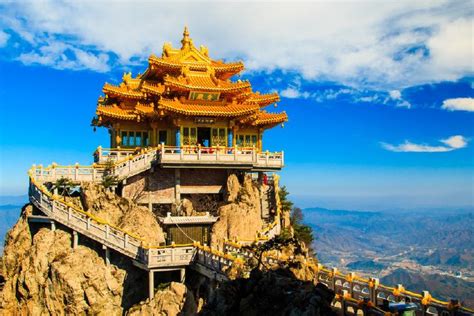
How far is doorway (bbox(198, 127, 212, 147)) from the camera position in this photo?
36.5 metres

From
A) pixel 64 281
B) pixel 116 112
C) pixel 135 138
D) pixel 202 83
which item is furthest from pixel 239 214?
pixel 116 112

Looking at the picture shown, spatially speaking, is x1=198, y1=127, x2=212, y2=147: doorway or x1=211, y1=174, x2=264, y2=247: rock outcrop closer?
x1=211, y1=174, x2=264, y2=247: rock outcrop

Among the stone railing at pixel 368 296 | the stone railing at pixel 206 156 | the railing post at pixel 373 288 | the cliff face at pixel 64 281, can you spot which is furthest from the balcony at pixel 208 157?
the railing post at pixel 373 288

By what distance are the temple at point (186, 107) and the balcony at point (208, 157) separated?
1.83 feet

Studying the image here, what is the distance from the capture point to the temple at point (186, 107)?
116 ft

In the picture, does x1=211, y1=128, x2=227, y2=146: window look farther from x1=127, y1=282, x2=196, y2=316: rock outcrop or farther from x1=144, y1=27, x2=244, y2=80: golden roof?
Result: x1=127, y1=282, x2=196, y2=316: rock outcrop

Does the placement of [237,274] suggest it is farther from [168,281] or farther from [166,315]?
[168,281]

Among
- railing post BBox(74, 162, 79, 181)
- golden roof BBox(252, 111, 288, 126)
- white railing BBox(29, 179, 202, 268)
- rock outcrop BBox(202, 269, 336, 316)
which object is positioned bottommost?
rock outcrop BBox(202, 269, 336, 316)

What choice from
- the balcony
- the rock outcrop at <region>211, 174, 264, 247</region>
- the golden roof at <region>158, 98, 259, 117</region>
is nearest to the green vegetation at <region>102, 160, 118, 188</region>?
the balcony

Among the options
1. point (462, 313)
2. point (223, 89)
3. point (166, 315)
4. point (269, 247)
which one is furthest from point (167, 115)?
point (462, 313)

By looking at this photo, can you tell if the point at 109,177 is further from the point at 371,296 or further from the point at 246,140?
the point at 371,296

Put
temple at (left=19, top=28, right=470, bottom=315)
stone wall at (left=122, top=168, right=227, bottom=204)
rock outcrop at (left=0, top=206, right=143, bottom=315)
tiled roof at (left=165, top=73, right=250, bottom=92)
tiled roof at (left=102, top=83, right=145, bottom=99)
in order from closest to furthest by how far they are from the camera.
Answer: rock outcrop at (left=0, top=206, right=143, bottom=315), temple at (left=19, top=28, right=470, bottom=315), stone wall at (left=122, top=168, right=227, bottom=204), tiled roof at (left=165, top=73, right=250, bottom=92), tiled roof at (left=102, top=83, right=145, bottom=99)

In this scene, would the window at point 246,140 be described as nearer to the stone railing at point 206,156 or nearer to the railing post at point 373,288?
the stone railing at point 206,156

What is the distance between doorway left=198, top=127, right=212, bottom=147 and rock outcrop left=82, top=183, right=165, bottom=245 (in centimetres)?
740
